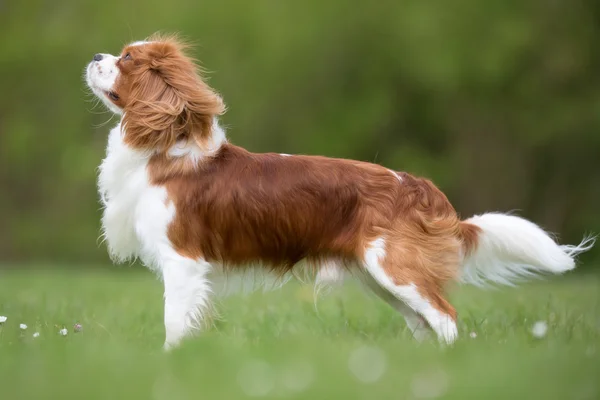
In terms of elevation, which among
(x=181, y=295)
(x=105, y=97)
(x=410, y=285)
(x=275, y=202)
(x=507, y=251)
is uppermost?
(x=105, y=97)

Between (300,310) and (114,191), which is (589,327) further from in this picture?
(114,191)

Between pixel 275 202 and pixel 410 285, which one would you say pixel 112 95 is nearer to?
pixel 275 202

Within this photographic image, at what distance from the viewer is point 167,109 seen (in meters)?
5.24

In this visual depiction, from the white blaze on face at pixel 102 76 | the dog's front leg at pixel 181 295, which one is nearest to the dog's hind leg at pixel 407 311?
the dog's front leg at pixel 181 295

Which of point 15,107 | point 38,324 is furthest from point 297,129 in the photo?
point 38,324

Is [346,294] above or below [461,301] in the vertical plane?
below

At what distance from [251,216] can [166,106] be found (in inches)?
33.8

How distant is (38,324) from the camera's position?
5.82 meters

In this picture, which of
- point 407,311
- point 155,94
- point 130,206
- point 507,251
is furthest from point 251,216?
point 507,251

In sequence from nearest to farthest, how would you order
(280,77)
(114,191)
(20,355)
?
1. (20,355)
2. (114,191)
3. (280,77)

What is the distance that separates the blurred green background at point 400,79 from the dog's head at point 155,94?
10.0m

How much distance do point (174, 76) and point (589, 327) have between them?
124 inches

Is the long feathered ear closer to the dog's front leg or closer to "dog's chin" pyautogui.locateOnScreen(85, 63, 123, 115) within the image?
"dog's chin" pyautogui.locateOnScreen(85, 63, 123, 115)

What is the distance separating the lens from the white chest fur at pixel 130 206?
5059mm
